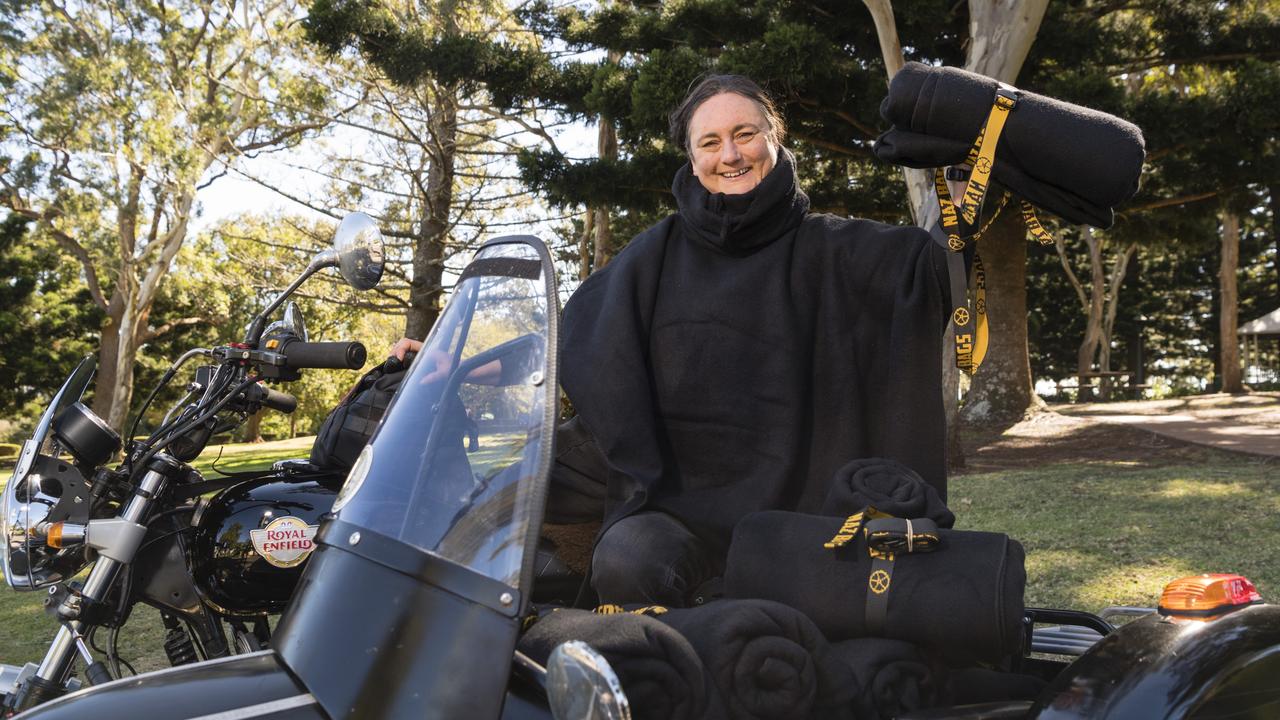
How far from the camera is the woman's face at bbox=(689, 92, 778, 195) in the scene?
90.0 inches

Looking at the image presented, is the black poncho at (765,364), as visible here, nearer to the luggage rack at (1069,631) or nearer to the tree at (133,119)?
the luggage rack at (1069,631)

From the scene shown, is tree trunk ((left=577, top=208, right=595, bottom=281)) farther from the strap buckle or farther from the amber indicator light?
the strap buckle

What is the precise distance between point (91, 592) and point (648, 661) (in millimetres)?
1563

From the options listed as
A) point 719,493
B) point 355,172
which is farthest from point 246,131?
point 719,493

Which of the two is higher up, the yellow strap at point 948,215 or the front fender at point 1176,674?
the yellow strap at point 948,215

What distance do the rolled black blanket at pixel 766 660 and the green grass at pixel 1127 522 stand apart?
348 cm

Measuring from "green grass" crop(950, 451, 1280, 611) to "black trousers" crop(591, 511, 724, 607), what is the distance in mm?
3057

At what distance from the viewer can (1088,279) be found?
3288 centimetres

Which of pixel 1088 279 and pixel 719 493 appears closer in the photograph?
pixel 719 493

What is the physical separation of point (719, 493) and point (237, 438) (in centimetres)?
3360

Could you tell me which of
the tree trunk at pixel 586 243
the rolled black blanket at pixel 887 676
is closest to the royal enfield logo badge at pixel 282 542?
the rolled black blanket at pixel 887 676

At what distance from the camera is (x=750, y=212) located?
221 cm

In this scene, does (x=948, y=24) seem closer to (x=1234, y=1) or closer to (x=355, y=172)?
(x=1234, y=1)

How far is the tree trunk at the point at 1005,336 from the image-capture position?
42.3 ft
